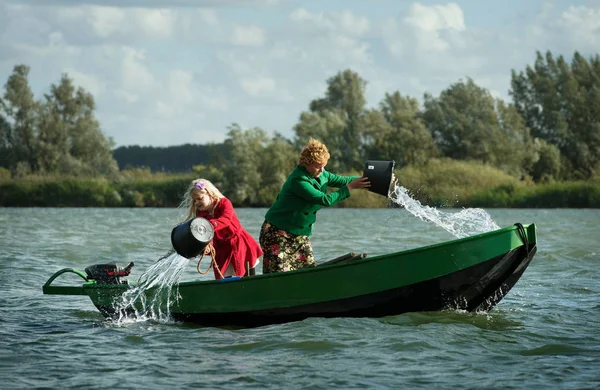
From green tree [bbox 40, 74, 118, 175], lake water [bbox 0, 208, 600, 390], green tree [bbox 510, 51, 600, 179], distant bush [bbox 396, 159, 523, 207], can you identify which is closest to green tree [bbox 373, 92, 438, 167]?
distant bush [bbox 396, 159, 523, 207]

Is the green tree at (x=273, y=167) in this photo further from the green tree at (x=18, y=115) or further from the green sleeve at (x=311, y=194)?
the green sleeve at (x=311, y=194)

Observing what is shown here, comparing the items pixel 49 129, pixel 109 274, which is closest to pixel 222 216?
pixel 109 274

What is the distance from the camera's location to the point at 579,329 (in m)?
9.19

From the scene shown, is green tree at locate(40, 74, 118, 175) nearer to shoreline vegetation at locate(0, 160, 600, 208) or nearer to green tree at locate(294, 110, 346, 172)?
shoreline vegetation at locate(0, 160, 600, 208)

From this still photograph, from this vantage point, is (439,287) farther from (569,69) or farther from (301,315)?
(569,69)

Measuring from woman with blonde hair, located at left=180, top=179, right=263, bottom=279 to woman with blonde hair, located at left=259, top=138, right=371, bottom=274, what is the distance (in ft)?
0.99

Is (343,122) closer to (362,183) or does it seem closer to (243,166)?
A: (243,166)

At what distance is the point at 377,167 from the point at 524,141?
46.9 m

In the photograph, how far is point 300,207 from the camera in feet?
29.0

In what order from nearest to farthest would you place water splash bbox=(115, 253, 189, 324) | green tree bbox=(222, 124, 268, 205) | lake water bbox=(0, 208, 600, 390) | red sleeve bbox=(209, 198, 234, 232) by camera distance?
lake water bbox=(0, 208, 600, 390) → red sleeve bbox=(209, 198, 234, 232) → water splash bbox=(115, 253, 189, 324) → green tree bbox=(222, 124, 268, 205)

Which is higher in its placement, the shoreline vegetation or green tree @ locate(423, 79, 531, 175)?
green tree @ locate(423, 79, 531, 175)

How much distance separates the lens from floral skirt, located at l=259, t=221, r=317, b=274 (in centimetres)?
896

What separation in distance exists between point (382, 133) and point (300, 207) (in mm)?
44614

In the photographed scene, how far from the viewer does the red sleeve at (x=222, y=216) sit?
9078 mm
